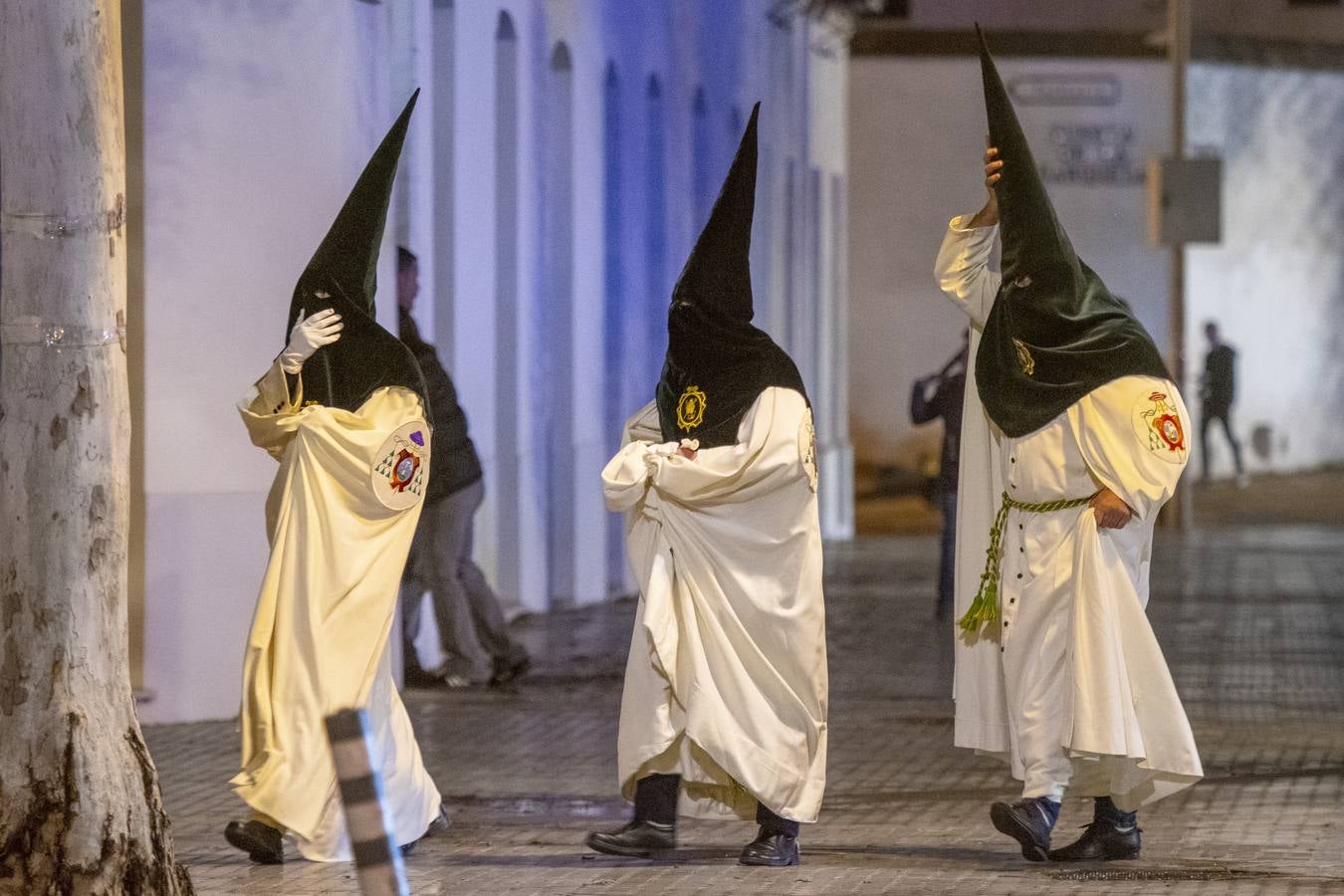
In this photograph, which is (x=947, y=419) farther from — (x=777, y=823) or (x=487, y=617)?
(x=777, y=823)

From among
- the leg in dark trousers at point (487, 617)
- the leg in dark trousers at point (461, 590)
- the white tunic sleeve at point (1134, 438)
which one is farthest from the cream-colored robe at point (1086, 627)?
the leg in dark trousers at point (487, 617)

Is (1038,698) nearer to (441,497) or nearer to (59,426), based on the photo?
(59,426)

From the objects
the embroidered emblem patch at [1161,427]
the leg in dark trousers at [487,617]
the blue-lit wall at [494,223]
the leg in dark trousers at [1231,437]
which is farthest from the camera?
the leg in dark trousers at [1231,437]

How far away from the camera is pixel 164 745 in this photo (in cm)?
991

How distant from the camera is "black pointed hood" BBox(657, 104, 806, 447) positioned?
286 inches

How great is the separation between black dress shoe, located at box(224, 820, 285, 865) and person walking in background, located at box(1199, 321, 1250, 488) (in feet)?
73.0

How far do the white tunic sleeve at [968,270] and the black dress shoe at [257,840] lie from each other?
2.78 metres

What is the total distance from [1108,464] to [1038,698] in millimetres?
762

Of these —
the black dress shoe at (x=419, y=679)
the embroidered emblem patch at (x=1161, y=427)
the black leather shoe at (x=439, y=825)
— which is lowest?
the black dress shoe at (x=419, y=679)

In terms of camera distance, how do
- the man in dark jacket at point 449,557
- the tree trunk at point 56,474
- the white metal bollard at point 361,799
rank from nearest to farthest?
the white metal bollard at point 361,799 < the tree trunk at point 56,474 < the man in dark jacket at point 449,557

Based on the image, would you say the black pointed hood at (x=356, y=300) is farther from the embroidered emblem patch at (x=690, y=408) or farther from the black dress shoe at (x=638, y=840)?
the black dress shoe at (x=638, y=840)

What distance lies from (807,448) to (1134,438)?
102 cm

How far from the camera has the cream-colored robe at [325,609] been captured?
7.12 m

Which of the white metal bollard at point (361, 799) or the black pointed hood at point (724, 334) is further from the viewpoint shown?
the black pointed hood at point (724, 334)
